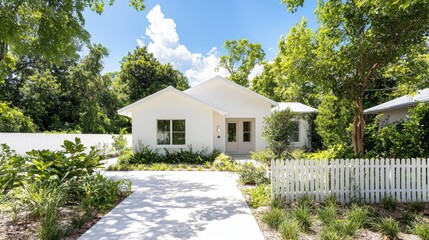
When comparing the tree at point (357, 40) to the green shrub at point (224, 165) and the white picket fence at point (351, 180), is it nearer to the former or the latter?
the white picket fence at point (351, 180)

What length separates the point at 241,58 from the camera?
3794 cm

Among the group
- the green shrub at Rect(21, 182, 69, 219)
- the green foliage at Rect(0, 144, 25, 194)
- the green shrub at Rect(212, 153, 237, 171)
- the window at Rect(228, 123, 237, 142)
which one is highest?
the window at Rect(228, 123, 237, 142)

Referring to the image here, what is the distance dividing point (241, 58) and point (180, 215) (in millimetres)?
34747

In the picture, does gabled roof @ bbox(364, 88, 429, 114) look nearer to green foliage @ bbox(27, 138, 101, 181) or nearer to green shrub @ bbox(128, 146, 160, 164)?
green foliage @ bbox(27, 138, 101, 181)

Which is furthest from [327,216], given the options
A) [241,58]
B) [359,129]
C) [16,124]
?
[241,58]

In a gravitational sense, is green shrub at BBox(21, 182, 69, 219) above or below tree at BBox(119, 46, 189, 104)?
below

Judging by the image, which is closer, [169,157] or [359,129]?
[359,129]

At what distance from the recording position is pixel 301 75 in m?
7.96

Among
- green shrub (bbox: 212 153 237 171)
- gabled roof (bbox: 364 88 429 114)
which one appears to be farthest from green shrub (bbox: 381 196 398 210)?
green shrub (bbox: 212 153 237 171)

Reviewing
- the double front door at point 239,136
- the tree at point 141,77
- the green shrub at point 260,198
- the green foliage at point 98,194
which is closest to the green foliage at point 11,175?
the green foliage at point 98,194

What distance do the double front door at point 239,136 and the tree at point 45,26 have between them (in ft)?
40.5

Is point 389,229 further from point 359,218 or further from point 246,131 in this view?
point 246,131

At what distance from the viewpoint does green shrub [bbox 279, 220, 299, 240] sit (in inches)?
167

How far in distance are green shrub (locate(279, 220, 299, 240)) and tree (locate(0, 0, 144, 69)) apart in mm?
6853
